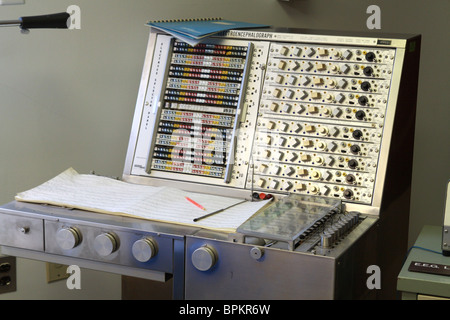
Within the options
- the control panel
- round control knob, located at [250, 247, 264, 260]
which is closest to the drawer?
the control panel

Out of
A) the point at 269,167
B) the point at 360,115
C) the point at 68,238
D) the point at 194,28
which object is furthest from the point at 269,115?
the point at 68,238

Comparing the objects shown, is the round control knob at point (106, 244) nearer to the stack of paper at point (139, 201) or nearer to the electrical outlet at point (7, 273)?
the stack of paper at point (139, 201)

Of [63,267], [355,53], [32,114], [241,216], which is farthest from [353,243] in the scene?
[32,114]

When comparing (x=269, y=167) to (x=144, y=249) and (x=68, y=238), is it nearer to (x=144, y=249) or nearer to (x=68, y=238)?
(x=144, y=249)

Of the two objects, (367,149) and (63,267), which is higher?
(367,149)

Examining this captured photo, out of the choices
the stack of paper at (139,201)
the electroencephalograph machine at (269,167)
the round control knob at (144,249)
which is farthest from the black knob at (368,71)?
the round control knob at (144,249)

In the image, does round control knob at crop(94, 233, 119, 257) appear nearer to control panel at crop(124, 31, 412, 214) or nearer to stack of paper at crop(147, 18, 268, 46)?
control panel at crop(124, 31, 412, 214)

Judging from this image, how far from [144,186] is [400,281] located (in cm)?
93

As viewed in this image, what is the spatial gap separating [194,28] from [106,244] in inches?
33.4

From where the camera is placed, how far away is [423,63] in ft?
7.63

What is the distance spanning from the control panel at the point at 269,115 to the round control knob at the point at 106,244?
17.9 inches

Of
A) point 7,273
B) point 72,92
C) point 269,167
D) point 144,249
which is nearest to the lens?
point 144,249

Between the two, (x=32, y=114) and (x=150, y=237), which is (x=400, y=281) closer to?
(x=150, y=237)

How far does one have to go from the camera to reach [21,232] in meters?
1.87
